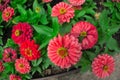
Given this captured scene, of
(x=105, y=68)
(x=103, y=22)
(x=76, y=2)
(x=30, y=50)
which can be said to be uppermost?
(x=76, y=2)

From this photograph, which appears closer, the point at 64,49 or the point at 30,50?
the point at 64,49

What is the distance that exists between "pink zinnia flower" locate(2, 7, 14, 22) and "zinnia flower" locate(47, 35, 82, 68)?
0.59 meters

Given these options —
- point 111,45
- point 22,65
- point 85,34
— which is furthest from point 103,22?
point 22,65

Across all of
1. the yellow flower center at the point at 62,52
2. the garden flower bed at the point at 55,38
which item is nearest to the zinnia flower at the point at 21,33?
the garden flower bed at the point at 55,38

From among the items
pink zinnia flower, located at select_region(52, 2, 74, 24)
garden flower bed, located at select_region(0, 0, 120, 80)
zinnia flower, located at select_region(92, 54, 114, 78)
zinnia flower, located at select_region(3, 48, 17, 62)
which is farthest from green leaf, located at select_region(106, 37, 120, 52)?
zinnia flower, located at select_region(3, 48, 17, 62)

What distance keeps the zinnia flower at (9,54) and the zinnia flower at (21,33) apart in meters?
0.11

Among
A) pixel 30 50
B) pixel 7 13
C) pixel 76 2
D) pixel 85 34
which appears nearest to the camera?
pixel 85 34

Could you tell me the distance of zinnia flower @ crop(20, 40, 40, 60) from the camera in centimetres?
160

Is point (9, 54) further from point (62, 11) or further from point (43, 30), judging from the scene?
point (62, 11)

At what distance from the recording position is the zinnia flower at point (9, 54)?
1.74 metres

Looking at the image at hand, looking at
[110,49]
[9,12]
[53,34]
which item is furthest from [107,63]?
[9,12]

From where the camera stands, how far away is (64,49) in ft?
4.42

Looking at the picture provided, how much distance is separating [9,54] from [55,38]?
1.57 ft

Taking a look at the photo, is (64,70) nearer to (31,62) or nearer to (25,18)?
(31,62)
